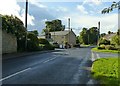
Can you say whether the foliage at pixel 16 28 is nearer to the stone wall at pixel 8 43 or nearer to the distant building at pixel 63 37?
the stone wall at pixel 8 43

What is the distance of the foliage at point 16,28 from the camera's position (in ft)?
107

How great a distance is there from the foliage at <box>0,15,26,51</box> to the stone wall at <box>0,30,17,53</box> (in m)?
0.54

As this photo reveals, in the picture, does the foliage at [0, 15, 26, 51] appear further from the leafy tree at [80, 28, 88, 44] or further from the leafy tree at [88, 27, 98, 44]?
the leafy tree at [88, 27, 98, 44]

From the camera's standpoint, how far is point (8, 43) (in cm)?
3384

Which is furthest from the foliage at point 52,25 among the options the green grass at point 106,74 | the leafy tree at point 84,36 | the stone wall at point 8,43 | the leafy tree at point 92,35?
the green grass at point 106,74

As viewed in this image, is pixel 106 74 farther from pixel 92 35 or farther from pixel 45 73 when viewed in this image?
pixel 92 35

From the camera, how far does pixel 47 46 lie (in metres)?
55.5

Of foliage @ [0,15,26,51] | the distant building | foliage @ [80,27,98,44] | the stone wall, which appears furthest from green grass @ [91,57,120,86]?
foliage @ [80,27,98,44]

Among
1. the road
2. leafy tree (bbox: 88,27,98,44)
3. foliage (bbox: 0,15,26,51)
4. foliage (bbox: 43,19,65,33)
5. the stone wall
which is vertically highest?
foliage (bbox: 43,19,65,33)

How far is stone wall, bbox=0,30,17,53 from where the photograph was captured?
106 ft

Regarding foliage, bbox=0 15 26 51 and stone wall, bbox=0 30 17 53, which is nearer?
stone wall, bbox=0 30 17 53

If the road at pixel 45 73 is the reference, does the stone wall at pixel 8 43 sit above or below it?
above

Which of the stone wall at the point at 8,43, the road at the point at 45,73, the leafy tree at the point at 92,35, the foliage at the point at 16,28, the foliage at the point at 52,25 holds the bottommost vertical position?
the road at the point at 45,73

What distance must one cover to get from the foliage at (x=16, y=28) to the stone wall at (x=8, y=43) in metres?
0.54
